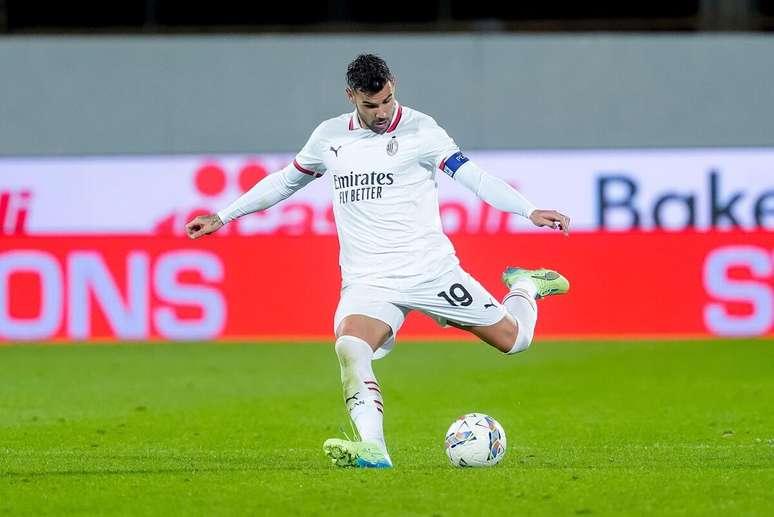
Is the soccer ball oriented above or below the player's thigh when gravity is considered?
below

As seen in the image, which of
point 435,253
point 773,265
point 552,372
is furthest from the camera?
point 773,265

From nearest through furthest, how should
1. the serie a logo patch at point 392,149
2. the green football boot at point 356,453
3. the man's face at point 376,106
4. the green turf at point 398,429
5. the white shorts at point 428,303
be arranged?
1. the green turf at point 398,429
2. the green football boot at point 356,453
3. the man's face at point 376,106
4. the white shorts at point 428,303
5. the serie a logo patch at point 392,149

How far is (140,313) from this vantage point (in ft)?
53.7

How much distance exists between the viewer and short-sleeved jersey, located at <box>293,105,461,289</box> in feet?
25.3

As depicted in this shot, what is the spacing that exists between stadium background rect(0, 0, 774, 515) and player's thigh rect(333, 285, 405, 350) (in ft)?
2.70

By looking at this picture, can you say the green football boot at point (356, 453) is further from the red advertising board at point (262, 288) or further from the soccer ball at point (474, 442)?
the red advertising board at point (262, 288)

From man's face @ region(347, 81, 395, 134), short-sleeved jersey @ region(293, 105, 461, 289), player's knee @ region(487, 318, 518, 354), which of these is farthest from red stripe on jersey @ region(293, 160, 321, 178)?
player's knee @ region(487, 318, 518, 354)

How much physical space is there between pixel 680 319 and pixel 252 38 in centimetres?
635

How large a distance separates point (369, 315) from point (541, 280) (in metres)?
1.53

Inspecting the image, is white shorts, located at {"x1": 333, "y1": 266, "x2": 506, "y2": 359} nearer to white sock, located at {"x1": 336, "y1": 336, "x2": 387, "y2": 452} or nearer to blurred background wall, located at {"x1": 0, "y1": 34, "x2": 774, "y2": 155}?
white sock, located at {"x1": 336, "y1": 336, "x2": 387, "y2": 452}

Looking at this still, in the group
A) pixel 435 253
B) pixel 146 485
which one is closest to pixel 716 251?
pixel 435 253

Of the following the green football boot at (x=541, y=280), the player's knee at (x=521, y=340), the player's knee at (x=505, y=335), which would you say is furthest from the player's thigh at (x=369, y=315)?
the green football boot at (x=541, y=280)

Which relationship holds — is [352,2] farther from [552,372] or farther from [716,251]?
[552,372]

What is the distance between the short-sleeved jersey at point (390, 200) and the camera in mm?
7715
